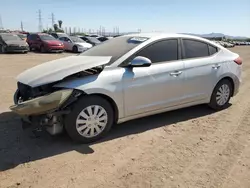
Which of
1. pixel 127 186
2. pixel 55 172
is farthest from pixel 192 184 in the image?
pixel 55 172

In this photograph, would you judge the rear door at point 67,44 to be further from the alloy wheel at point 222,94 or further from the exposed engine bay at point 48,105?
the exposed engine bay at point 48,105

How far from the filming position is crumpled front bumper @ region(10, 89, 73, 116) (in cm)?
352

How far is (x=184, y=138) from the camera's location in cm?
425

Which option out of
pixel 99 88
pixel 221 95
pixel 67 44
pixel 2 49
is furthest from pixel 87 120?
pixel 67 44

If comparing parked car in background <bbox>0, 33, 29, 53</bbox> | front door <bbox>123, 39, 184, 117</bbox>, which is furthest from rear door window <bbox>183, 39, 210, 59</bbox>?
parked car in background <bbox>0, 33, 29, 53</bbox>

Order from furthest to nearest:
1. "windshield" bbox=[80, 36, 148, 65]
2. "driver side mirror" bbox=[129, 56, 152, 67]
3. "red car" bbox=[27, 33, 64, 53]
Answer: "red car" bbox=[27, 33, 64, 53], "windshield" bbox=[80, 36, 148, 65], "driver side mirror" bbox=[129, 56, 152, 67]

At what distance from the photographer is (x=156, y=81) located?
4477 millimetres

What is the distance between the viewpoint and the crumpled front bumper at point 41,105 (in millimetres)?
3520

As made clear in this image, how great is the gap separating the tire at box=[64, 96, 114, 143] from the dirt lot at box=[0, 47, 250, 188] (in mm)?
149

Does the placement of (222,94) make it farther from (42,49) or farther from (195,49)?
(42,49)

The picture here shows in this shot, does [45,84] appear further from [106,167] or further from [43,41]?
[43,41]

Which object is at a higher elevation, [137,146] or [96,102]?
[96,102]

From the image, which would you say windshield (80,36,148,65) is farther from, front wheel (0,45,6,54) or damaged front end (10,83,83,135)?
front wheel (0,45,6,54)

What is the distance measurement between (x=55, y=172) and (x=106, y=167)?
0.61m
